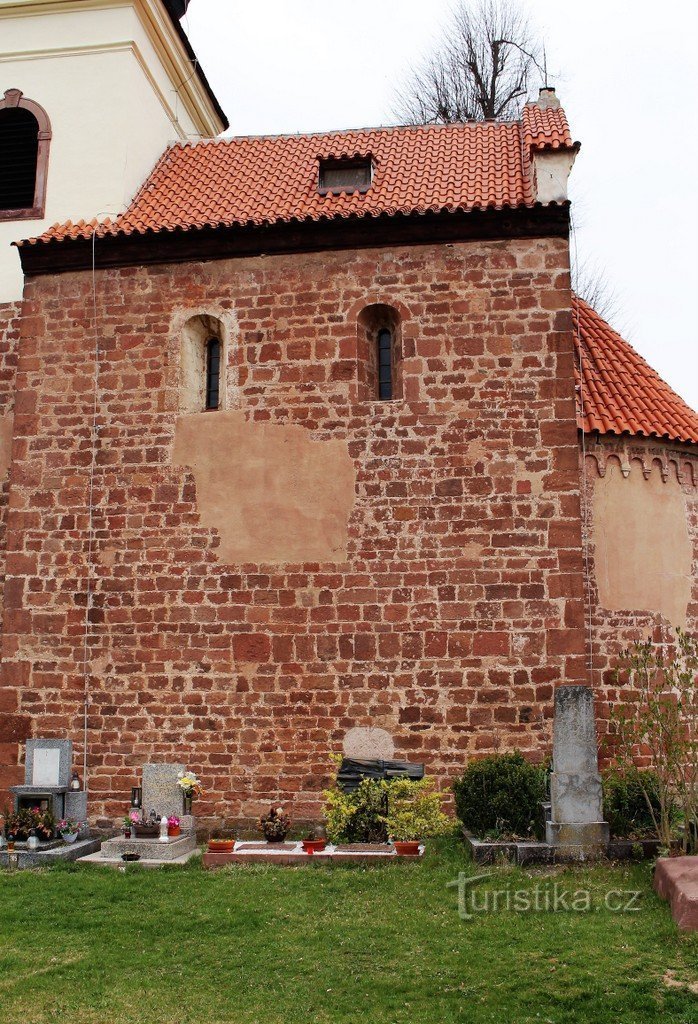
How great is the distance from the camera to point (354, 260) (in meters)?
12.0

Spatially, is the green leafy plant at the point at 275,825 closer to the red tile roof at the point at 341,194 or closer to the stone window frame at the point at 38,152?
the red tile roof at the point at 341,194

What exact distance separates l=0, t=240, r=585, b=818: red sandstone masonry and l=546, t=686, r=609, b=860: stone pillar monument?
5.92 ft

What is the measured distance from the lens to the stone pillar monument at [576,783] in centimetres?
862

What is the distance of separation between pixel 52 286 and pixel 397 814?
8.05 m

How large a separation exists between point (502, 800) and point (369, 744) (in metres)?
2.15

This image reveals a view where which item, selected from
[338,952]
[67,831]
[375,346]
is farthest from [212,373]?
[338,952]

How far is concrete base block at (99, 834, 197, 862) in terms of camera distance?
9867 millimetres

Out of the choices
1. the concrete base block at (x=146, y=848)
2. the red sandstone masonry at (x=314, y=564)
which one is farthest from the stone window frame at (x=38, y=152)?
the concrete base block at (x=146, y=848)

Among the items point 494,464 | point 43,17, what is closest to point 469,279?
point 494,464

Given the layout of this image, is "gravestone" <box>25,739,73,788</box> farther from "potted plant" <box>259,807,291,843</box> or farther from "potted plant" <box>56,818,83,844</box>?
"potted plant" <box>259,807,291,843</box>

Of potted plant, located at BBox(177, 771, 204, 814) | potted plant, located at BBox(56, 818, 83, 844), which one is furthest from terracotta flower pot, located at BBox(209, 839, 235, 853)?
potted plant, located at BBox(56, 818, 83, 844)

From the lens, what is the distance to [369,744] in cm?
1100

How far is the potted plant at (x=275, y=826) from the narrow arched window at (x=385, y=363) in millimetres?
5175

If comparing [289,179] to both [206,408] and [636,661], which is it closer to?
[206,408]
